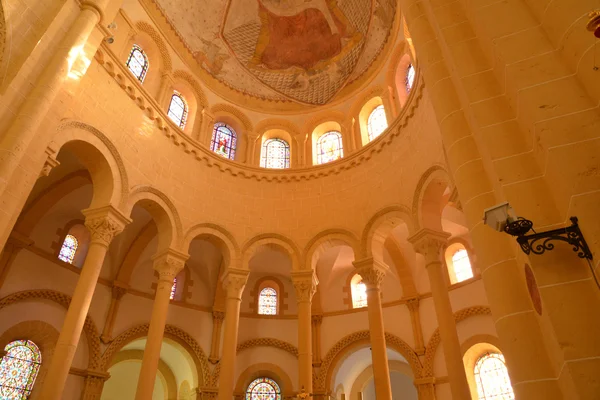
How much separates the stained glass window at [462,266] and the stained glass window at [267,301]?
6.47m

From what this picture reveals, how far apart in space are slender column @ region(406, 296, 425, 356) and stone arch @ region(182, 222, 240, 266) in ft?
19.5

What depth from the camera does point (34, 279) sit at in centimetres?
1095

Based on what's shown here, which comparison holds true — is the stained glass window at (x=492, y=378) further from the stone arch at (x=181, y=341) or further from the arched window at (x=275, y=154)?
the arched window at (x=275, y=154)

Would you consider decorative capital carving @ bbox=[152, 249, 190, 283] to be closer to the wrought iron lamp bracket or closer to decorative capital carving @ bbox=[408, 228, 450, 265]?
decorative capital carving @ bbox=[408, 228, 450, 265]

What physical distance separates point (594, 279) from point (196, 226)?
31.8ft

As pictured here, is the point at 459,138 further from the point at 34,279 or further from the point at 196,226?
the point at 34,279

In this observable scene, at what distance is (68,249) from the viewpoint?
12.2 m

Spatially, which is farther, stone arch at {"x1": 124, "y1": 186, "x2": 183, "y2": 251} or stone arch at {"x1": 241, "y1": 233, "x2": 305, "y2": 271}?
stone arch at {"x1": 241, "y1": 233, "x2": 305, "y2": 271}

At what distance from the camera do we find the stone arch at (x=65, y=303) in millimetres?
10461

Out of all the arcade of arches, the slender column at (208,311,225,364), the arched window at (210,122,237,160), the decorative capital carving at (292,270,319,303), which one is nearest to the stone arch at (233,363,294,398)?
the arcade of arches

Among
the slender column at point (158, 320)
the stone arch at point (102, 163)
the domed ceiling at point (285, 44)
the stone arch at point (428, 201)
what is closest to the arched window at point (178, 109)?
the domed ceiling at point (285, 44)

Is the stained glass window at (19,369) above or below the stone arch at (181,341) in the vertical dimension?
below

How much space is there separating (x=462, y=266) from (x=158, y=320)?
30.5 feet

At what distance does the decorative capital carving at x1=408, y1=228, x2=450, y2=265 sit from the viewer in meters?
9.42
